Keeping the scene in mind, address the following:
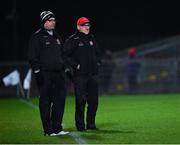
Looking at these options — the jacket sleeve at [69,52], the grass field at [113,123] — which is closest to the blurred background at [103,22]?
the grass field at [113,123]

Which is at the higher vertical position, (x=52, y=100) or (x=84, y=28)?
(x=84, y=28)

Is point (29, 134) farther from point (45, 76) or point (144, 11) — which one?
point (144, 11)

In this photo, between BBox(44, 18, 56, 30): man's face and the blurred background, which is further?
the blurred background

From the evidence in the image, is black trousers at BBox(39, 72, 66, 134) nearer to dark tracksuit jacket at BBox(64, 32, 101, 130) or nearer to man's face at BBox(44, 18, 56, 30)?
dark tracksuit jacket at BBox(64, 32, 101, 130)

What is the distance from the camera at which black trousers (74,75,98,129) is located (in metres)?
13.6

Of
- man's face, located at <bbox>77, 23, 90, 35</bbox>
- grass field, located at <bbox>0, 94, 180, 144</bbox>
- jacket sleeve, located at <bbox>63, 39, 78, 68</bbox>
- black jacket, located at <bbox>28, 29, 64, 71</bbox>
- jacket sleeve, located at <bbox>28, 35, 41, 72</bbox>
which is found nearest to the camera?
grass field, located at <bbox>0, 94, 180, 144</bbox>

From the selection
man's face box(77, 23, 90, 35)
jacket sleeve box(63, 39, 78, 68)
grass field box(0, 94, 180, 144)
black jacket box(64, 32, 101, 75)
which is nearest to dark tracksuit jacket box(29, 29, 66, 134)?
grass field box(0, 94, 180, 144)

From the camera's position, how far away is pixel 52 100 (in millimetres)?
12867

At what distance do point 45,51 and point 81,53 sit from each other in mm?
1125

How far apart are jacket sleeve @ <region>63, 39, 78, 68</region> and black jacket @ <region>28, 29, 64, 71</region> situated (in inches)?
26.0

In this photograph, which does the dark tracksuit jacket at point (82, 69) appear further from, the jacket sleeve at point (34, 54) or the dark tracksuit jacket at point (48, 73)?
the jacket sleeve at point (34, 54)

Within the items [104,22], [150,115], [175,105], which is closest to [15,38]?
[104,22]

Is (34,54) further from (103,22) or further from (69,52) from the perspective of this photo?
(103,22)

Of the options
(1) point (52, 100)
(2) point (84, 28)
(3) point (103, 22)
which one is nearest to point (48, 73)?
(1) point (52, 100)
